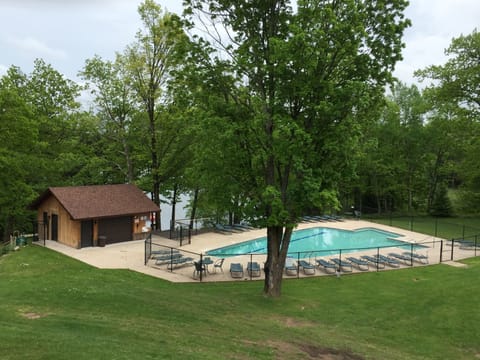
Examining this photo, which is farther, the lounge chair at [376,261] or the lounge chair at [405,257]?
the lounge chair at [405,257]

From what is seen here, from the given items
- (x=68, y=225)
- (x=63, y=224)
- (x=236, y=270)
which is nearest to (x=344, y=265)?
(x=236, y=270)

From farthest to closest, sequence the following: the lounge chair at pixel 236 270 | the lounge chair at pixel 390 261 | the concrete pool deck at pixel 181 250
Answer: the lounge chair at pixel 390 261 < the concrete pool deck at pixel 181 250 < the lounge chair at pixel 236 270

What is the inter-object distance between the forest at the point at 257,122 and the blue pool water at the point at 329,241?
7.25 metres

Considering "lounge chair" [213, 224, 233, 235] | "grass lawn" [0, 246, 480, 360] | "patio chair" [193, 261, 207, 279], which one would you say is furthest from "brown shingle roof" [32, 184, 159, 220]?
"patio chair" [193, 261, 207, 279]

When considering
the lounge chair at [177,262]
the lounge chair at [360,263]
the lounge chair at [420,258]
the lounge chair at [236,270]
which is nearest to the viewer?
the lounge chair at [236,270]

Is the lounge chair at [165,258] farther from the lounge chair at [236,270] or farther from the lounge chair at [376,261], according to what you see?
the lounge chair at [376,261]

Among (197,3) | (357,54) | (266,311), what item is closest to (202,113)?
(197,3)

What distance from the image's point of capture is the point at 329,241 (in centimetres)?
3200

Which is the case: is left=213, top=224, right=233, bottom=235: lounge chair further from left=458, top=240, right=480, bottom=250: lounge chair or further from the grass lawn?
left=458, top=240, right=480, bottom=250: lounge chair

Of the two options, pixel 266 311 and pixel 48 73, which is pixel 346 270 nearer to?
pixel 266 311

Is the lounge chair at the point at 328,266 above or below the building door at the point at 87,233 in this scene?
below

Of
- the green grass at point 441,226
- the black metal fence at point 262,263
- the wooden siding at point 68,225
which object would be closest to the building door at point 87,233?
the wooden siding at point 68,225

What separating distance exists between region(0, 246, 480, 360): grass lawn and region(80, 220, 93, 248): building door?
3.98 m

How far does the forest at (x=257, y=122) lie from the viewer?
13.1 m
